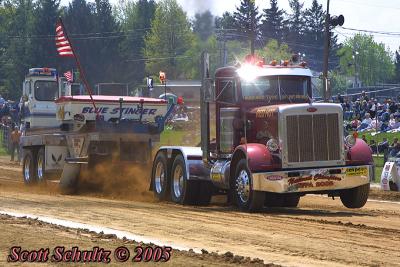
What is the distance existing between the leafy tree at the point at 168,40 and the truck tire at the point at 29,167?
18.6 ft

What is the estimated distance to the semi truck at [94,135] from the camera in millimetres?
20734

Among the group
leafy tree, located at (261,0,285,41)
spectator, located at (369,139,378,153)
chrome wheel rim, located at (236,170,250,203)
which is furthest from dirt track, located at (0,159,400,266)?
leafy tree, located at (261,0,285,41)

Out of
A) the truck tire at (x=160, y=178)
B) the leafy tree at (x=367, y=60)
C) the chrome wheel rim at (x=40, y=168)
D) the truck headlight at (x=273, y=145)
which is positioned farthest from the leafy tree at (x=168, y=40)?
the leafy tree at (x=367, y=60)

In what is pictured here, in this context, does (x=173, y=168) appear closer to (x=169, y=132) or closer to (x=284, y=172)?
(x=284, y=172)

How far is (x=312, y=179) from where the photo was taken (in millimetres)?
15336

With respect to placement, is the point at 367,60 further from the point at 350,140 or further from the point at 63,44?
the point at 350,140

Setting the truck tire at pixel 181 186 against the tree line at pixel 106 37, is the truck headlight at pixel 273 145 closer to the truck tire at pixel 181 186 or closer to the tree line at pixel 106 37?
the truck tire at pixel 181 186

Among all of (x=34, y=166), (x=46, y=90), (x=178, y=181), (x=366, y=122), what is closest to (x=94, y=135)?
(x=178, y=181)

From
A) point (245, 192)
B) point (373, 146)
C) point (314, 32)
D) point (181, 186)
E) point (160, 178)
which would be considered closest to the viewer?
point (245, 192)

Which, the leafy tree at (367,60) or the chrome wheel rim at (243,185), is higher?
the leafy tree at (367,60)

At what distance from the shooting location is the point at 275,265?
9.16m

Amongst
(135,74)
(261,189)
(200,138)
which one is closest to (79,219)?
(261,189)

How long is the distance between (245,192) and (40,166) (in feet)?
31.9

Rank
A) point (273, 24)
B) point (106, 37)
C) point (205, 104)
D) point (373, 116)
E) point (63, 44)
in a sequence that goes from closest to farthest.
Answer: point (205, 104), point (63, 44), point (373, 116), point (273, 24), point (106, 37)
